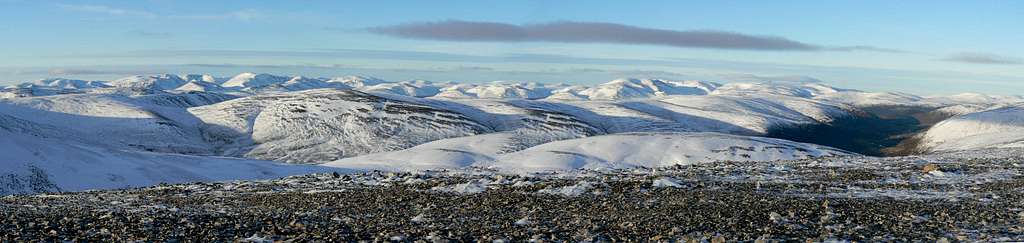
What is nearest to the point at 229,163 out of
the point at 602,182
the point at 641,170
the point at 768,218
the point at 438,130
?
the point at 641,170

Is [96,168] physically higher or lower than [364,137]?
higher

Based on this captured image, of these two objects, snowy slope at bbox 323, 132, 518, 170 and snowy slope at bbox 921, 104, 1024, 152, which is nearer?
snowy slope at bbox 323, 132, 518, 170

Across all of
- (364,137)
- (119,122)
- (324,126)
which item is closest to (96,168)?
(364,137)

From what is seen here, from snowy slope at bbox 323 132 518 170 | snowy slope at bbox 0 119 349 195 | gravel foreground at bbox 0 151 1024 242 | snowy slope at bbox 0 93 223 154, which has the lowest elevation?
snowy slope at bbox 0 93 223 154

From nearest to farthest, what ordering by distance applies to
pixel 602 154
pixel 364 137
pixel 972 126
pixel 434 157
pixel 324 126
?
pixel 602 154 → pixel 434 157 → pixel 364 137 → pixel 324 126 → pixel 972 126

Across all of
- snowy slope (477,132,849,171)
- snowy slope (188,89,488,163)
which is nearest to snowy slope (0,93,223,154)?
snowy slope (188,89,488,163)

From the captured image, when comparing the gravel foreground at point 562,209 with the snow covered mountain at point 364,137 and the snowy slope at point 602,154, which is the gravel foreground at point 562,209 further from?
the snowy slope at point 602,154

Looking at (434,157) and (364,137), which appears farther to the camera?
(364,137)

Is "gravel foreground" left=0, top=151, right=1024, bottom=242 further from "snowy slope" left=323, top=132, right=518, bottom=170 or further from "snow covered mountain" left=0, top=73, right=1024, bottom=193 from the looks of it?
"snowy slope" left=323, top=132, right=518, bottom=170

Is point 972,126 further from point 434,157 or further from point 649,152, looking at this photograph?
point 434,157
